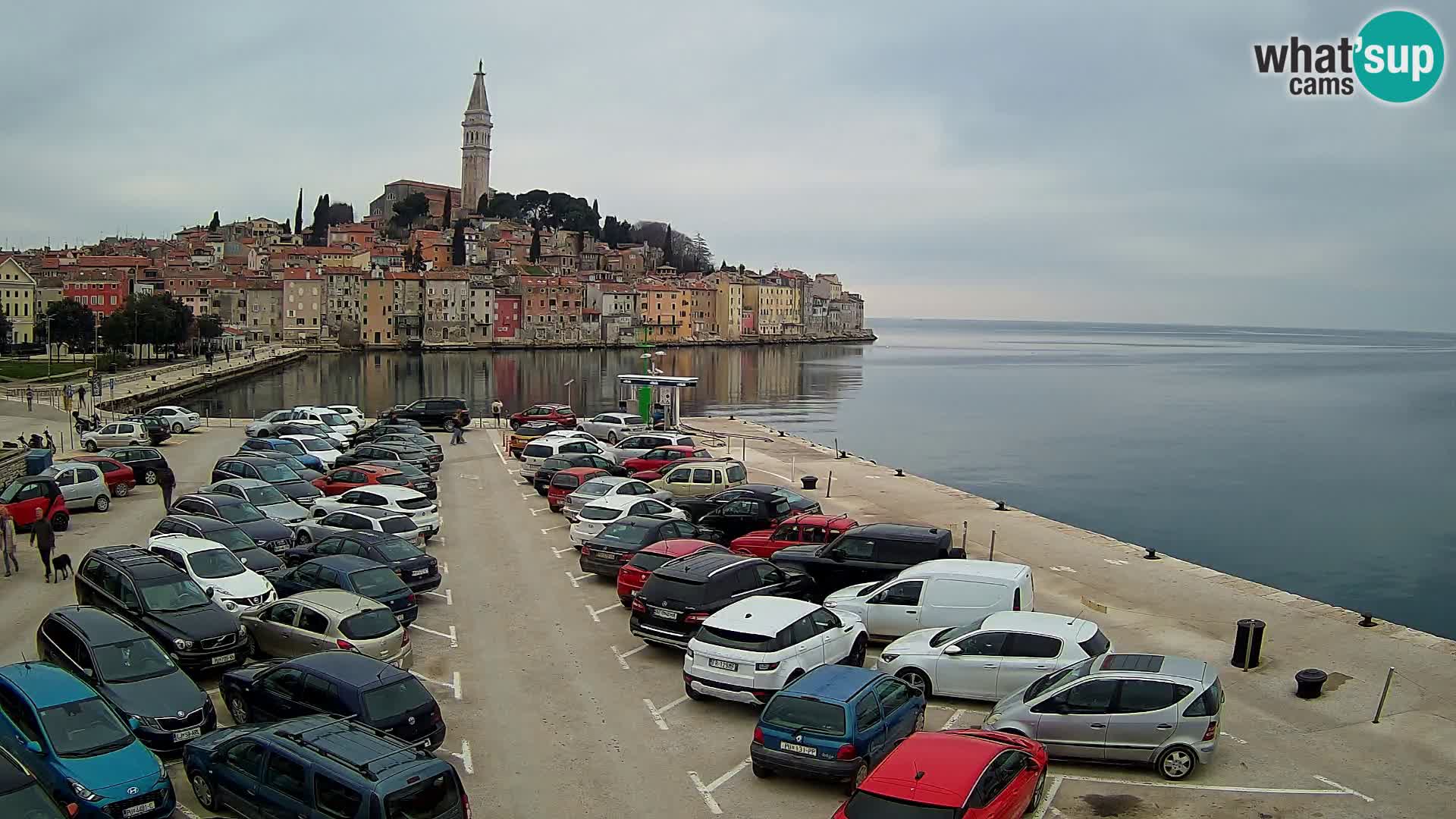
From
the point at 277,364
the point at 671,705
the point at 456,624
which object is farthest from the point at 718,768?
the point at 277,364

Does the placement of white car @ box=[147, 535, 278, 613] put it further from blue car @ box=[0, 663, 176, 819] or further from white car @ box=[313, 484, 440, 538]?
white car @ box=[313, 484, 440, 538]

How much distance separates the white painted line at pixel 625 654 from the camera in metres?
13.4

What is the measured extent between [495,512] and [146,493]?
28.5 ft

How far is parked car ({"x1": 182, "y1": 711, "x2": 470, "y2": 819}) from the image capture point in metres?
7.61

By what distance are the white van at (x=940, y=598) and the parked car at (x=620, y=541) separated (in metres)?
4.14

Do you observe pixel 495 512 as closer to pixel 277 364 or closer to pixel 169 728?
pixel 169 728

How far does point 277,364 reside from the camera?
105250mm

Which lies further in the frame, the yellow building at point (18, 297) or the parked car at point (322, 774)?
the yellow building at point (18, 297)

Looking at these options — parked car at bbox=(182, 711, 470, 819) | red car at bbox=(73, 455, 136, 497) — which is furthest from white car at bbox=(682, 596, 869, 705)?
red car at bbox=(73, 455, 136, 497)

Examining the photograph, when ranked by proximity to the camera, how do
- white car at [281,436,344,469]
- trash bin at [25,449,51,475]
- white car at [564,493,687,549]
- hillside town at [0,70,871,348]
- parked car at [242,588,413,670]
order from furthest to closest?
1. hillside town at [0,70,871,348]
2. white car at [281,436,344,469]
3. trash bin at [25,449,51,475]
4. white car at [564,493,687,549]
5. parked car at [242,588,413,670]

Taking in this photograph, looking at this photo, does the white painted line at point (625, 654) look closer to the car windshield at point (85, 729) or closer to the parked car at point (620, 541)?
the parked car at point (620, 541)

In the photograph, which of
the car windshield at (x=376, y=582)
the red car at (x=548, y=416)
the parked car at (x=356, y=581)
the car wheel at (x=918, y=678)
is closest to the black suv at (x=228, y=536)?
the parked car at (x=356, y=581)

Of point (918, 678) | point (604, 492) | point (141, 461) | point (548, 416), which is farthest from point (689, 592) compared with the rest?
point (548, 416)

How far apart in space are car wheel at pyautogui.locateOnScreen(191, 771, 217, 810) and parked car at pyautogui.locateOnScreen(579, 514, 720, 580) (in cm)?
851
